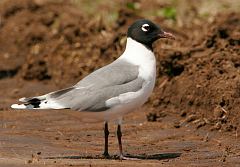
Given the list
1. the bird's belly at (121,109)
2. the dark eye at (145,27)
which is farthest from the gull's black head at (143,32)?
the bird's belly at (121,109)

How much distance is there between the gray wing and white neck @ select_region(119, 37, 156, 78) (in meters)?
0.13

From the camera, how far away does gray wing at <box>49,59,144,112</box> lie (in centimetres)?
924

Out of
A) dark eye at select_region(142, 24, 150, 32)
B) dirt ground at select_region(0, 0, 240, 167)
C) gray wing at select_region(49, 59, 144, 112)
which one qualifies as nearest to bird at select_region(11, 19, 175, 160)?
gray wing at select_region(49, 59, 144, 112)

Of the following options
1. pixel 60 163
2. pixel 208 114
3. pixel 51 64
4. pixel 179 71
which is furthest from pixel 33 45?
pixel 60 163

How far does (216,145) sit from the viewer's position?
9844 mm

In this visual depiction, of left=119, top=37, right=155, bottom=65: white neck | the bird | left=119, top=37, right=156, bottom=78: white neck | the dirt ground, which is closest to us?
the bird

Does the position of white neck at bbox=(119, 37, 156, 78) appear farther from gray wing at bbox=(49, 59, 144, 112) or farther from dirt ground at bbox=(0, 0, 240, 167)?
dirt ground at bbox=(0, 0, 240, 167)

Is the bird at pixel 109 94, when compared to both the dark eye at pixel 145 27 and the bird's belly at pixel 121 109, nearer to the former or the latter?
the bird's belly at pixel 121 109

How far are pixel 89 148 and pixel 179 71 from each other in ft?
9.24

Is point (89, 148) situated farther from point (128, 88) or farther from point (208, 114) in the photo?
point (208, 114)

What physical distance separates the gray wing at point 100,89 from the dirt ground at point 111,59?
0.98ft

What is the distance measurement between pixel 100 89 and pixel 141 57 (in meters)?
0.71

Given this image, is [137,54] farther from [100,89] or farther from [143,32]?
[100,89]

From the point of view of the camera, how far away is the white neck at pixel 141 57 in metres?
9.61
